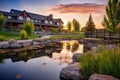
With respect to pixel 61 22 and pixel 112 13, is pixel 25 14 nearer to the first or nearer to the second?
pixel 61 22

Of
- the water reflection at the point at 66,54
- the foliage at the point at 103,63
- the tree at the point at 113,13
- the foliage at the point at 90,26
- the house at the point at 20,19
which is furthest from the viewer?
the foliage at the point at 90,26

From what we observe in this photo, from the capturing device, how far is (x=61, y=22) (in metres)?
77.5

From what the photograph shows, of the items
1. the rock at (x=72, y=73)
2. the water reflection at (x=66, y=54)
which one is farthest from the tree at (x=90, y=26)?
the rock at (x=72, y=73)

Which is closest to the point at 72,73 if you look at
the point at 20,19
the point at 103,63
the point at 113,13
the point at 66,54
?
the point at 103,63

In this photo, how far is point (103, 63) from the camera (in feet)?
22.0

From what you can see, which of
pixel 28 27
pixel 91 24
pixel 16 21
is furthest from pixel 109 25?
pixel 91 24

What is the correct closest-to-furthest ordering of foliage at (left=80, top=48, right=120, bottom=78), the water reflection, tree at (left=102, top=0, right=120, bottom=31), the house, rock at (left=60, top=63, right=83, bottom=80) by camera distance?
foliage at (left=80, top=48, right=120, bottom=78)
rock at (left=60, top=63, right=83, bottom=80)
the water reflection
tree at (left=102, top=0, right=120, bottom=31)
the house

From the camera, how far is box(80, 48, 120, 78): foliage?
6418 millimetres

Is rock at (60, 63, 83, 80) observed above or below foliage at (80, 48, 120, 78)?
below

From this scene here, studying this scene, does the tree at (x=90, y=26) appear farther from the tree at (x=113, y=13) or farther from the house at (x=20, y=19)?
the tree at (x=113, y=13)

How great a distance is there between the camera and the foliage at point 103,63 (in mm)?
6418

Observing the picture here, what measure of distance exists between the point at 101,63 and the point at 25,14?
52.5 metres

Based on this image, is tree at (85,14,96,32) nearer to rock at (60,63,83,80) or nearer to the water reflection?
the water reflection

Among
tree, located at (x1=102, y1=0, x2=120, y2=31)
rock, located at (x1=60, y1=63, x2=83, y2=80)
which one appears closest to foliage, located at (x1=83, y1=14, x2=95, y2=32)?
tree, located at (x1=102, y1=0, x2=120, y2=31)
